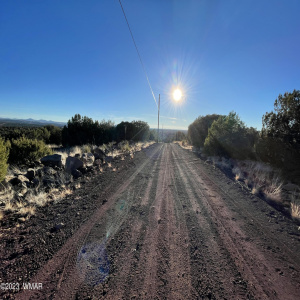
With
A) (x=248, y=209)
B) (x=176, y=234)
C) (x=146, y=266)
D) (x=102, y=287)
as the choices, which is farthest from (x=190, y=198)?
(x=102, y=287)

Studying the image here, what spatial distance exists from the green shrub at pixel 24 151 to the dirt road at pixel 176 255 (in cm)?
679

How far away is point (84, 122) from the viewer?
20000mm

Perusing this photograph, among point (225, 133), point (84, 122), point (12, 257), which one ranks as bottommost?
point (12, 257)

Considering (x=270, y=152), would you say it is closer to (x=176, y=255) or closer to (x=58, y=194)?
(x=176, y=255)

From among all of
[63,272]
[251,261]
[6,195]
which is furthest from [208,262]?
[6,195]

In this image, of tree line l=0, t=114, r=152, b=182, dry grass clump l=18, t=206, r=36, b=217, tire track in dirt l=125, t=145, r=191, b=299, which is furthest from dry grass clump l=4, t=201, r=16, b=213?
tire track in dirt l=125, t=145, r=191, b=299

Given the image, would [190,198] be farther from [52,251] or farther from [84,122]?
[84,122]

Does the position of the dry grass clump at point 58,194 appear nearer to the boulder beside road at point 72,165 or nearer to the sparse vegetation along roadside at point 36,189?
the sparse vegetation along roadside at point 36,189

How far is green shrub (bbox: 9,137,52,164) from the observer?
818 centimetres

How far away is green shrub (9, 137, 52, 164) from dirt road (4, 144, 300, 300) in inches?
267

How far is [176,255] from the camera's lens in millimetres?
2602

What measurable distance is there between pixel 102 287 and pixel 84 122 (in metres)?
20.4

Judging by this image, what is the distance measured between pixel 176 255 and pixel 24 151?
373 inches

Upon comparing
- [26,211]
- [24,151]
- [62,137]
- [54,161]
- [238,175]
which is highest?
[62,137]
